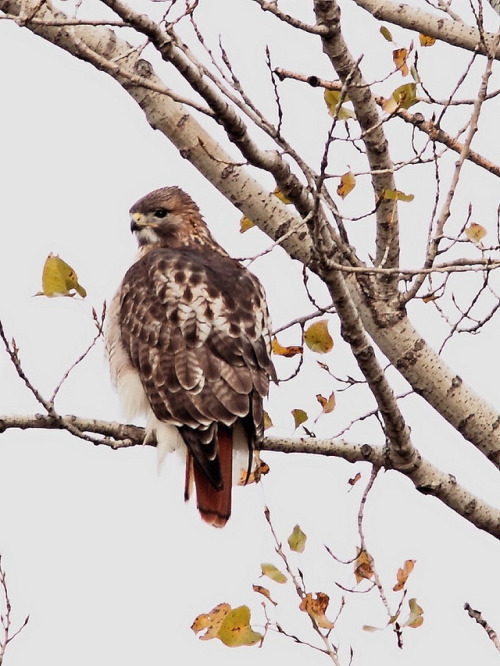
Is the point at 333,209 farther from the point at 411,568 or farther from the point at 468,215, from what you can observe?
the point at 411,568

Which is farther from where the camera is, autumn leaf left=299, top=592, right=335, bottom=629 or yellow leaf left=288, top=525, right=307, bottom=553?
yellow leaf left=288, top=525, right=307, bottom=553

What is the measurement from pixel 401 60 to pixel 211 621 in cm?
206

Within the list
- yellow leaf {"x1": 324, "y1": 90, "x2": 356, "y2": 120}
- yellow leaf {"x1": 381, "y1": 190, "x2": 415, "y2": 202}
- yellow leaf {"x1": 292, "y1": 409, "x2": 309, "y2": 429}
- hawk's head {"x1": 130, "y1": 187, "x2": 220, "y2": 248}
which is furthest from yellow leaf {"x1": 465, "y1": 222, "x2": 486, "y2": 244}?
hawk's head {"x1": 130, "y1": 187, "x2": 220, "y2": 248}

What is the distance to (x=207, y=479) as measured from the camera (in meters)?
4.96

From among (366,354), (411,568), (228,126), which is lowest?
(411,568)

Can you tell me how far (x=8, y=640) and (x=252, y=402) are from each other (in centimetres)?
135

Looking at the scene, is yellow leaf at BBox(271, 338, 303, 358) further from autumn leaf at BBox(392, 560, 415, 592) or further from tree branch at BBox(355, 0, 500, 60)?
tree branch at BBox(355, 0, 500, 60)

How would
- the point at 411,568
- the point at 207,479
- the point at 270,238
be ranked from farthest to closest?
the point at 207,479
the point at 270,238
the point at 411,568

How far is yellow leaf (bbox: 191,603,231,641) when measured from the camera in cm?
401

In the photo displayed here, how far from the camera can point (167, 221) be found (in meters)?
6.40

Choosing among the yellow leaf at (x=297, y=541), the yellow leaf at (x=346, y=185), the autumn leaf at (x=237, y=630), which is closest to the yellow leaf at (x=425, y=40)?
the yellow leaf at (x=346, y=185)

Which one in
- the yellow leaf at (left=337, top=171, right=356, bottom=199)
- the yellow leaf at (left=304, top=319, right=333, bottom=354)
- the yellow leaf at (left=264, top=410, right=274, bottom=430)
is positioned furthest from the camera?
the yellow leaf at (left=264, top=410, right=274, bottom=430)

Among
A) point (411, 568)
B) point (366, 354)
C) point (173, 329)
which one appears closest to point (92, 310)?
point (173, 329)

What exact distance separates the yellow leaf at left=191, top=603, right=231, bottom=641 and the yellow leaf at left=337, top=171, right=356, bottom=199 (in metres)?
1.44
